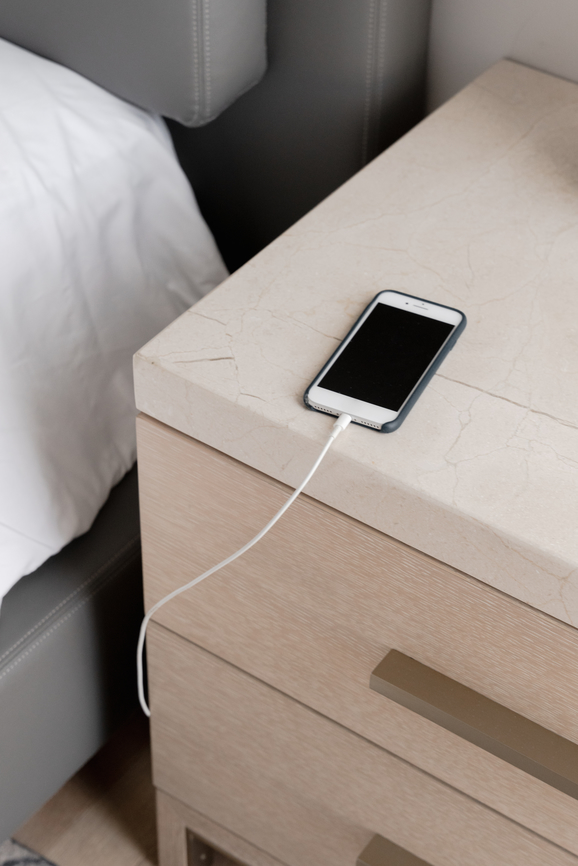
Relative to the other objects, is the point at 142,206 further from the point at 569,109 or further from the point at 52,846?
the point at 52,846

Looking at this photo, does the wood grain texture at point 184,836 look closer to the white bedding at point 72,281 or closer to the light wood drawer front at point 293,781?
the light wood drawer front at point 293,781

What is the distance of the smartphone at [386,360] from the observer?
0.48 metres

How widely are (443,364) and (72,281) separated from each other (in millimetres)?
425

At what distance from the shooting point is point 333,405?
0.47 m

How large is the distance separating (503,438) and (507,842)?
0.31 metres

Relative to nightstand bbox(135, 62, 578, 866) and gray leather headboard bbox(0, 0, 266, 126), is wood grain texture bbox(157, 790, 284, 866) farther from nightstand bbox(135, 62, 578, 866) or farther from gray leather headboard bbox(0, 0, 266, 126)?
gray leather headboard bbox(0, 0, 266, 126)

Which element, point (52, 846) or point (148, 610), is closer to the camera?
point (148, 610)

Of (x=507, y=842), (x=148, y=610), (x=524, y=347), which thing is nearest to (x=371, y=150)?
(x=524, y=347)

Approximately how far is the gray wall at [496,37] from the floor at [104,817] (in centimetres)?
92

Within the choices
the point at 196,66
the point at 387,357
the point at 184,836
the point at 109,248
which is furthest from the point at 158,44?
the point at 184,836

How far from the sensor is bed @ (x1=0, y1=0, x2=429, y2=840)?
2.40 feet

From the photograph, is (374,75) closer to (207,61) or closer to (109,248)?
(207,61)

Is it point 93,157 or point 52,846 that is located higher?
point 93,157

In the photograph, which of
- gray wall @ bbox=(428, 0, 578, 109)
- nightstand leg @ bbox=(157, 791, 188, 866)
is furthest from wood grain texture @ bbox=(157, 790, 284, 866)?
gray wall @ bbox=(428, 0, 578, 109)
